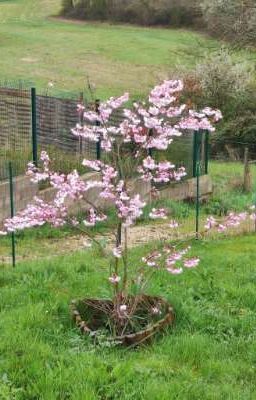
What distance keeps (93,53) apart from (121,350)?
4820 centimetres

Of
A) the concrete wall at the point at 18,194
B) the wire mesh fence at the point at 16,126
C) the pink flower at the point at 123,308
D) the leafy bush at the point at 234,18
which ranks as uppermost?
the leafy bush at the point at 234,18

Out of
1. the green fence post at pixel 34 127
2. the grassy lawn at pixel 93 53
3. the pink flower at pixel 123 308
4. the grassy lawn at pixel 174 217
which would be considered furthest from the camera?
the grassy lawn at pixel 93 53

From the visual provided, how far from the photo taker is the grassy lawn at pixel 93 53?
41531 millimetres

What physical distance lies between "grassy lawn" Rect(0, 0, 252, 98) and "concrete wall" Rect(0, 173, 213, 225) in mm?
17338

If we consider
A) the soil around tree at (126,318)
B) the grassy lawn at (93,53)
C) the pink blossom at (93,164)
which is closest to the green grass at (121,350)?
the soil around tree at (126,318)

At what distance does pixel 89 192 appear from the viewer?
14.6 metres

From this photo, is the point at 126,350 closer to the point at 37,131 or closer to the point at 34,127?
the point at 34,127

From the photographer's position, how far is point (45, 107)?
1475 centimetres

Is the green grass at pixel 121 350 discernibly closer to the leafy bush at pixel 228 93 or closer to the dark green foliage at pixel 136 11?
the leafy bush at pixel 228 93

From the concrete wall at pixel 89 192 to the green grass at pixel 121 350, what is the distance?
259 cm

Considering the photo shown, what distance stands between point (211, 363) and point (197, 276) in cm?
278

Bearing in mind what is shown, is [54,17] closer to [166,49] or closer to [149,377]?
[166,49]

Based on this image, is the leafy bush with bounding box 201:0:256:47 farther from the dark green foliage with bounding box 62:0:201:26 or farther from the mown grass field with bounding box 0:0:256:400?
the dark green foliage with bounding box 62:0:201:26

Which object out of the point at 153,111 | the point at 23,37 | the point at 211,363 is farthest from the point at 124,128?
the point at 23,37
